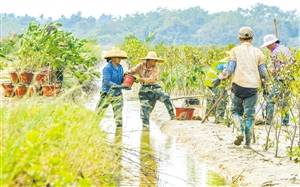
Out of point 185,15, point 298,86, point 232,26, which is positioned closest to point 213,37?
point 232,26

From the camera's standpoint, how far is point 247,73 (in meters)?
11.2

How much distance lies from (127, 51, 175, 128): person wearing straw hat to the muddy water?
41 cm

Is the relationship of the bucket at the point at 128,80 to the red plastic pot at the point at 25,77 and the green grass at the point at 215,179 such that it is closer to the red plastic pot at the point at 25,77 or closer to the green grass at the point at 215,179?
the green grass at the point at 215,179

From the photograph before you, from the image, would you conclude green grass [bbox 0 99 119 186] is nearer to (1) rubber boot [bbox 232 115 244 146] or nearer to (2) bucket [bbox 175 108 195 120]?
(1) rubber boot [bbox 232 115 244 146]

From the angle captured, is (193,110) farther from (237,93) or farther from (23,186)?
(23,186)

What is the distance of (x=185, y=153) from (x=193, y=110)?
381 cm

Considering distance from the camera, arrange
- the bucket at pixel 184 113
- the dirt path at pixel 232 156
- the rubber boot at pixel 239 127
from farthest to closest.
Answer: the bucket at pixel 184 113 < the rubber boot at pixel 239 127 < the dirt path at pixel 232 156

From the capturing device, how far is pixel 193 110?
1576cm

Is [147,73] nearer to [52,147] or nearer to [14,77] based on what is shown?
[14,77]

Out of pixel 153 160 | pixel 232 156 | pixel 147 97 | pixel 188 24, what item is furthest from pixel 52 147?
pixel 188 24

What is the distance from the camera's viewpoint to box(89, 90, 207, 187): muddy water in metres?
8.13

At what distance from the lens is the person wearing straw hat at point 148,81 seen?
13953 millimetres

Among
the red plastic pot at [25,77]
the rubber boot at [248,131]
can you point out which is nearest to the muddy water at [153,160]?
the rubber boot at [248,131]

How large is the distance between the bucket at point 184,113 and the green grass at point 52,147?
26.3 feet
